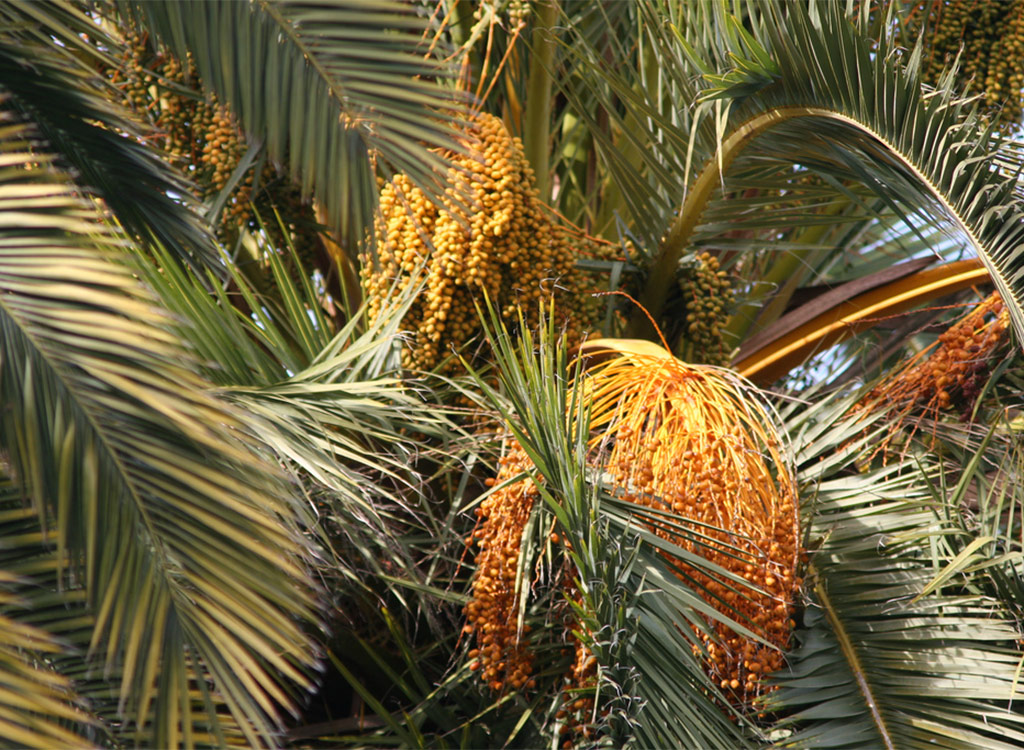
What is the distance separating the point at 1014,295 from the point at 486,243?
1.46m

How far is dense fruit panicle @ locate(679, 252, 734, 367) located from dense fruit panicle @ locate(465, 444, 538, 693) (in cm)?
94

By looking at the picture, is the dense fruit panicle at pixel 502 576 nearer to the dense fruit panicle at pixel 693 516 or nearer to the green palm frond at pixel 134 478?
the dense fruit panicle at pixel 693 516

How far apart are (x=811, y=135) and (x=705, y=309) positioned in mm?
693

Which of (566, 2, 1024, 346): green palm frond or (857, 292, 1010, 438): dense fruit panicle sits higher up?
(566, 2, 1024, 346): green palm frond

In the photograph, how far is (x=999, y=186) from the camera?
2.64 meters


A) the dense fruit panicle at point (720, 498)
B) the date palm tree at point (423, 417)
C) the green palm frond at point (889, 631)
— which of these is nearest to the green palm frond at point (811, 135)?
the date palm tree at point (423, 417)

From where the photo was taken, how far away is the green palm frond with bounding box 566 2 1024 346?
271cm

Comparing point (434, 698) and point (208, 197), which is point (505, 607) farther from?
point (208, 197)

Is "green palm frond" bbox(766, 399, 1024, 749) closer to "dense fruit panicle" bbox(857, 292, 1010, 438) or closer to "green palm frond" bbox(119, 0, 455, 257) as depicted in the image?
"dense fruit panicle" bbox(857, 292, 1010, 438)

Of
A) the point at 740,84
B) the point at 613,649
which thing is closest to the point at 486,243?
the point at 740,84

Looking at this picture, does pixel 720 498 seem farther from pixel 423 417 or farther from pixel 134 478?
pixel 134 478

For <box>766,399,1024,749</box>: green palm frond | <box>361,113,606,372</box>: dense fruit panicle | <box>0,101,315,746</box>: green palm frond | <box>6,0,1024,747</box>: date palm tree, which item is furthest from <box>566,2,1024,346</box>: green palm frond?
<box>0,101,315,746</box>: green palm frond

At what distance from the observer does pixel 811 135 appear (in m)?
3.16

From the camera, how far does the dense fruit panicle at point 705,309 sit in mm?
3555
